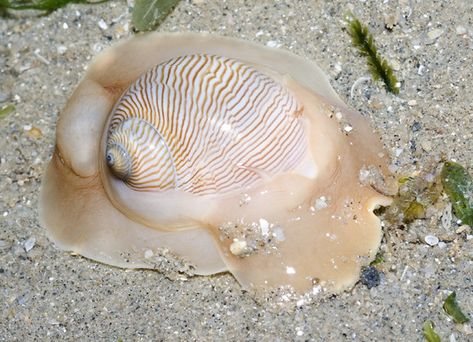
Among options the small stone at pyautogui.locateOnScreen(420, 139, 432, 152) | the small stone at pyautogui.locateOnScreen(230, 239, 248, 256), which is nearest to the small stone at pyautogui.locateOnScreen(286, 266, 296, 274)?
the small stone at pyautogui.locateOnScreen(230, 239, 248, 256)

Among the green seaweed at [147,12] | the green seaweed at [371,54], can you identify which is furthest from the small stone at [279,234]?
the green seaweed at [147,12]

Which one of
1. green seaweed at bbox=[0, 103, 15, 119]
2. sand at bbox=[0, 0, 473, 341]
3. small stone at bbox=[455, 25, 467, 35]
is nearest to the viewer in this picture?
sand at bbox=[0, 0, 473, 341]

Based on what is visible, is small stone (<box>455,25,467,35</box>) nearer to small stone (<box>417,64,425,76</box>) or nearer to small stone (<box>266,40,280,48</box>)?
small stone (<box>417,64,425,76</box>)

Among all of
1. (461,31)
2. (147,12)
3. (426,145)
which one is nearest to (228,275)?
(426,145)

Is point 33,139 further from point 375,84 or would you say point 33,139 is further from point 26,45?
point 375,84

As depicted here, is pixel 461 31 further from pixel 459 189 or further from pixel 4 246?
pixel 4 246

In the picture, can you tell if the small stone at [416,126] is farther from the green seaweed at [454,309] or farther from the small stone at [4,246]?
the small stone at [4,246]

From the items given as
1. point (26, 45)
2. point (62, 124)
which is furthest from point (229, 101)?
point (26, 45)
